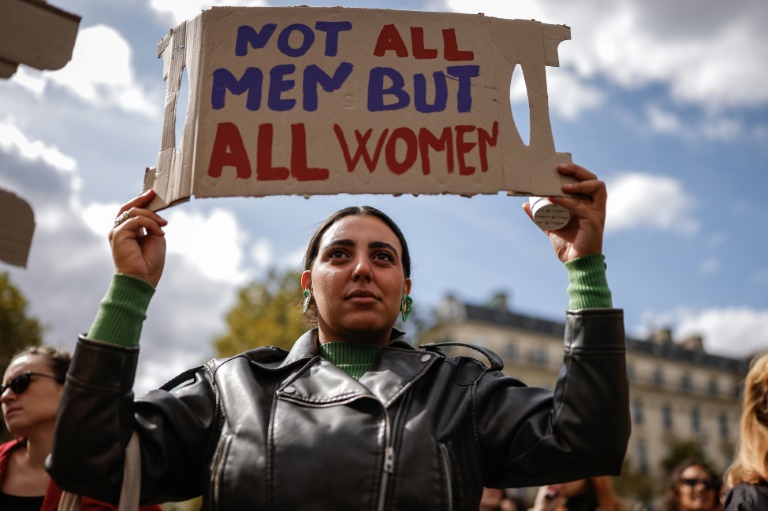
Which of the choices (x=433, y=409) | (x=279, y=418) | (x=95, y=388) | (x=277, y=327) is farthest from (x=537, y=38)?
(x=277, y=327)

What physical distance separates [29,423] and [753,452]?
3.41 m

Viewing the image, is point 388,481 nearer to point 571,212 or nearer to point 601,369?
point 601,369

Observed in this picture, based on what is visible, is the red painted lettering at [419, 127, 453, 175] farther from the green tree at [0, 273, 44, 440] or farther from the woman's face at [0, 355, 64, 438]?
the green tree at [0, 273, 44, 440]

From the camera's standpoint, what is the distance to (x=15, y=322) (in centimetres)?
2178

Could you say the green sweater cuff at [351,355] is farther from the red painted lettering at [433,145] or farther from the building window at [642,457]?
the building window at [642,457]

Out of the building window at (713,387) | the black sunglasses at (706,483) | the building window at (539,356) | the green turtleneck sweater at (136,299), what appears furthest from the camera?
the building window at (713,387)

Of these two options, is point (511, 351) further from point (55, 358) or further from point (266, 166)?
point (266, 166)

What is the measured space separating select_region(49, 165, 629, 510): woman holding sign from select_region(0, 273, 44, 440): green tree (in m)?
20.8

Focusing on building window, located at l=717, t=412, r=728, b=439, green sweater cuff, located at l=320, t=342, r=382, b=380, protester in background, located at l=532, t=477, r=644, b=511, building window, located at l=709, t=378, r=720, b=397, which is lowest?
protester in background, located at l=532, t=477, r=644, b=511

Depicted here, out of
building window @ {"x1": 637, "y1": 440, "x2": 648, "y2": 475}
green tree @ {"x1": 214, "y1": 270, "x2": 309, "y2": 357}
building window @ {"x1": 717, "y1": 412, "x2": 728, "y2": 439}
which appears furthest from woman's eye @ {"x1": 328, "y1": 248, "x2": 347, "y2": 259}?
building window @ {"x1": 717, "y1": 412, "x2": 728, "y2": 439}

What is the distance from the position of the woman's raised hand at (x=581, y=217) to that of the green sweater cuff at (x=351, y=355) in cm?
68

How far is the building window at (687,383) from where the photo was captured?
56.4 m

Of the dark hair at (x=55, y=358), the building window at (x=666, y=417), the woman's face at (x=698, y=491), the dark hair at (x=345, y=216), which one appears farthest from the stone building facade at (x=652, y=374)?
the dark hair at (x=345, y=216)

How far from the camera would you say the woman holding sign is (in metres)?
2.13
